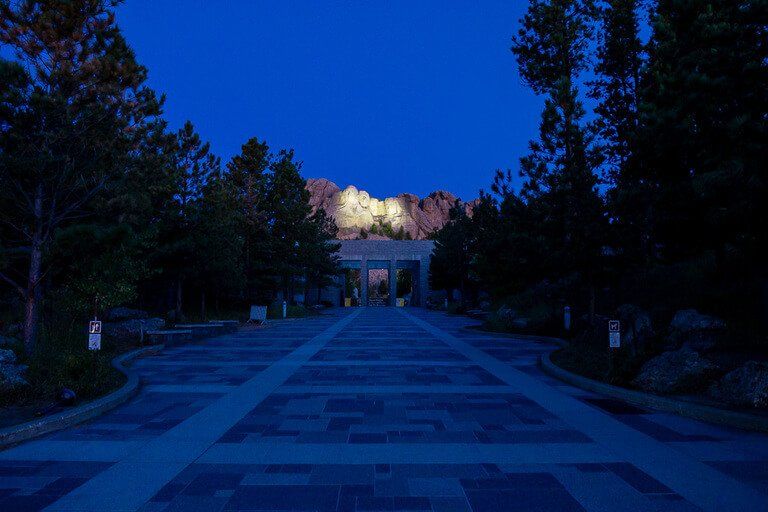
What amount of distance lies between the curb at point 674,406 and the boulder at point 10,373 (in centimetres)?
897

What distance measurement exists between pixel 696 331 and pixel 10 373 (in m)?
11.7

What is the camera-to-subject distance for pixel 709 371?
27.2 ft

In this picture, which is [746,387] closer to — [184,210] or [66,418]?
[66,418]

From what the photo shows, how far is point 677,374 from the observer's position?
27.3 ft

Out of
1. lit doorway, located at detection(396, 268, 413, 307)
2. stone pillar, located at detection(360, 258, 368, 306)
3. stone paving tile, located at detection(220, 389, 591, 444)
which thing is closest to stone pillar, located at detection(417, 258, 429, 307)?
stone pillar, located at detection(360, 258, 368, 306)

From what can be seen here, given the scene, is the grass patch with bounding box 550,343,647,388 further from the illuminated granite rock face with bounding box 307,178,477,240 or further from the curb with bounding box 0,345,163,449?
the illuminated granite rock face with bounding box 307,178,477,240

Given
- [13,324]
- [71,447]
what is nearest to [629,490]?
[71,447]

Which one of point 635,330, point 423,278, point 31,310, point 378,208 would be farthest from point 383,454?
point 378,208

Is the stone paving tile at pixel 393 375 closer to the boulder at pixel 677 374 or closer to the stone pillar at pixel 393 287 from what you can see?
the boulder at pixel 677 374

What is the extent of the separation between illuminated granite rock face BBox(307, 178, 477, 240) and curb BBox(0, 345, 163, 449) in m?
159

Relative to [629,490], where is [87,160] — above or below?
above

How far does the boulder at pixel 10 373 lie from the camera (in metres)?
7.34

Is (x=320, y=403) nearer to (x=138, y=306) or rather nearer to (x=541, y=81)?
(x=541, y=81)

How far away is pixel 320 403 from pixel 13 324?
10593 millimetres
